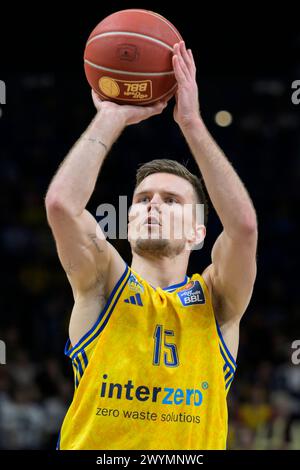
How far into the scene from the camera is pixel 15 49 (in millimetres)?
13992

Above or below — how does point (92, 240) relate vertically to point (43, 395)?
above

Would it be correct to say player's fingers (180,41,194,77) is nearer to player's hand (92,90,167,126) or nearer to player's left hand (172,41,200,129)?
player's left hand (172,41,200,129)

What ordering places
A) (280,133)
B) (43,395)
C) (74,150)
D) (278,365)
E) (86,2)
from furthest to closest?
1. (280,133)
2. (86,2)
3. (278,365)
4. (43,395)
5. (74,150)

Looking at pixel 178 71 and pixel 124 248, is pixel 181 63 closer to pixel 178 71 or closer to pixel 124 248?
pixel 178 71

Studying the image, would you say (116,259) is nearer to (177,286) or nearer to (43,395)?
(177,286)

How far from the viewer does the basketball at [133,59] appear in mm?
4051

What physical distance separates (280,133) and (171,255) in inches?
448

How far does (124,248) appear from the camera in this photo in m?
12.5

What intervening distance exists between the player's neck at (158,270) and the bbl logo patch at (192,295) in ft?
0.50

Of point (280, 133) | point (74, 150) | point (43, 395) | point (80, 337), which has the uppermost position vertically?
point (280, 133)

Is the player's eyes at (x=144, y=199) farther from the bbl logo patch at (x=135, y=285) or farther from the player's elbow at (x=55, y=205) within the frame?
the player's elbow at (x=55, y=205)

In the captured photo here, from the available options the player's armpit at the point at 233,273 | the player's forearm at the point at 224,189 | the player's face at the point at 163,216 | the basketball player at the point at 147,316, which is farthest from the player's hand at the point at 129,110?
the player's armpit at the point at 233,273

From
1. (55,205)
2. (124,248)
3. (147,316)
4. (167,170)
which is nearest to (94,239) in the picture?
(55,205)

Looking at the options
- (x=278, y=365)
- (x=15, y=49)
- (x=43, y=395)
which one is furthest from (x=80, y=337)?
(x=15, y=49)
